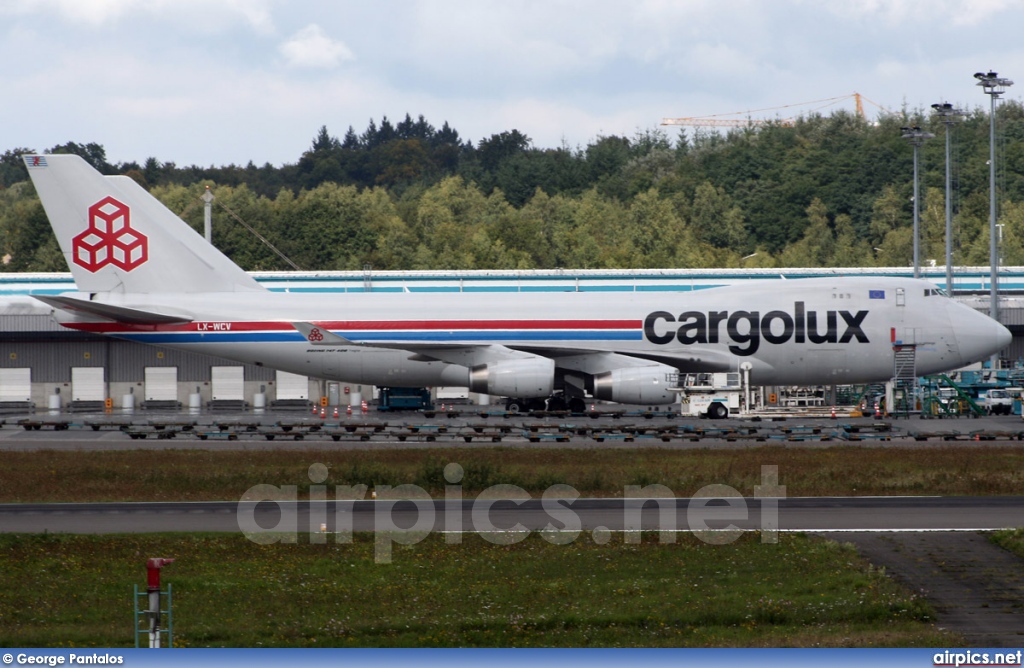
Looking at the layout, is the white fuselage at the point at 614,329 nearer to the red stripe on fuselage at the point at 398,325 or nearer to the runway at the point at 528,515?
the red stripe on fuselage at the point at 398,325

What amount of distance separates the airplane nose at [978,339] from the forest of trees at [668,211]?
5999cm

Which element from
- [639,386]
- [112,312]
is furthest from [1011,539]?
[112,312]

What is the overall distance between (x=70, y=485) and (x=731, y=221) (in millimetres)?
122429

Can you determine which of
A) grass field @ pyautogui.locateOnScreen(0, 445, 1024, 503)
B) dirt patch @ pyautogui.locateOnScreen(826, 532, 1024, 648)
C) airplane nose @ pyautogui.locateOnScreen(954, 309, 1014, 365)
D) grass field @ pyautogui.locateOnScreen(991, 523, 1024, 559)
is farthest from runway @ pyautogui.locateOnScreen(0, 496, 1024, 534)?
airplane nose @ pyautogui.locateOnScreen(954, 309, 1014, 365)

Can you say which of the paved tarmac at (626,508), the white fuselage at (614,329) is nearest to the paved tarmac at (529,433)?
the paved tarmac at (626,508)

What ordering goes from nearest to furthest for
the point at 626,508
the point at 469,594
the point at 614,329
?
1. the point at 469,594
2. the point at 626,508
3. the point at 614,329

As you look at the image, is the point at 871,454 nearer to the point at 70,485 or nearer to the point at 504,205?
the point at 70,485

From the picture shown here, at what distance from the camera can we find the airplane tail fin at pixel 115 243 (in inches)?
2281

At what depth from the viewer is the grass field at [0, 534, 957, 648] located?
18781 millimetres

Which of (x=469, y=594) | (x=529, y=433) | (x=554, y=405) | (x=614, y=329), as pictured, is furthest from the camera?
(x=554, y=405)

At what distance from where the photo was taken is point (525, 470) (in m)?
37.3

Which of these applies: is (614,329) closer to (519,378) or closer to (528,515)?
(519,378)

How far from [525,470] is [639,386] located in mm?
16646

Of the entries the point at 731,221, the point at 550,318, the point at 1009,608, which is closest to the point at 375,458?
the point at 550,318
